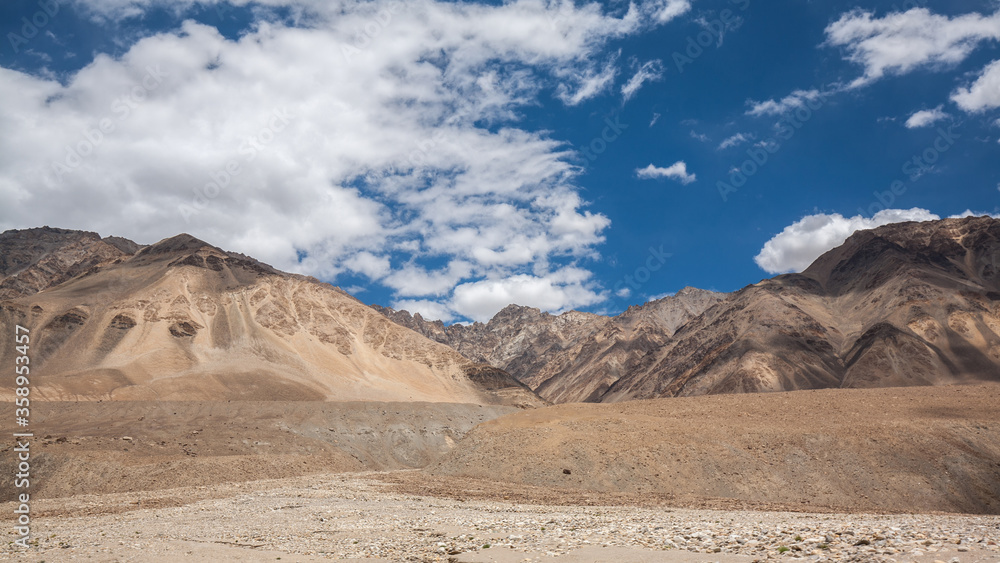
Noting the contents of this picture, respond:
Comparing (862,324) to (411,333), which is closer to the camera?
Answer: (862,324)

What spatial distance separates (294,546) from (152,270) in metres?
146

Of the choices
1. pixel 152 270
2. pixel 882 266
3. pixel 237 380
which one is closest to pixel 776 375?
pixel 882 266

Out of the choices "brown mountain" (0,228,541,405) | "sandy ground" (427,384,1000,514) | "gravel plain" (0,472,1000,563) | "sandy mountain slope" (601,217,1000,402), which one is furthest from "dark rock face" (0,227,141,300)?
"gravel plain" (0,472,1000,563)

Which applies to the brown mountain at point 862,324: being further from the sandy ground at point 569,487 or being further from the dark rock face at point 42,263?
the dark rock face at point 42,263

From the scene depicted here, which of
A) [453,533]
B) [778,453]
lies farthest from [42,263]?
[453,533]

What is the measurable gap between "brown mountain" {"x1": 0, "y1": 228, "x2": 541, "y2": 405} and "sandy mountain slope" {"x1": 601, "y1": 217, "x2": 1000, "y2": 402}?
45299mm

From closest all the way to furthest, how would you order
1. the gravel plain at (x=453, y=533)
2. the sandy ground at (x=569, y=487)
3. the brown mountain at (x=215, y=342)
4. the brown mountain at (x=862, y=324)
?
the gravel plain at (x=453, y=533)
the sandy ground at (x=569, y=487)
the brown mountain at (x=215, y=342)
the brown mountain at (x=862, y=324)

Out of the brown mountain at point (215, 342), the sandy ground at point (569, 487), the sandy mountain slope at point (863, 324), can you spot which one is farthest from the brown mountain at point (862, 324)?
the sandy ground at point (569, 487)

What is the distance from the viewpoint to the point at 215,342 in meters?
117

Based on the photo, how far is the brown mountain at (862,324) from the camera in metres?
104

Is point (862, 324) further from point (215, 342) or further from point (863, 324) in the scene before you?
point (215, 342)

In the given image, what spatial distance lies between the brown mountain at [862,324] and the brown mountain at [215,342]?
43.9 m

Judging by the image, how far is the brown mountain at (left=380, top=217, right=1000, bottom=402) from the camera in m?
104

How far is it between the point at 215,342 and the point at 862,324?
132 m
